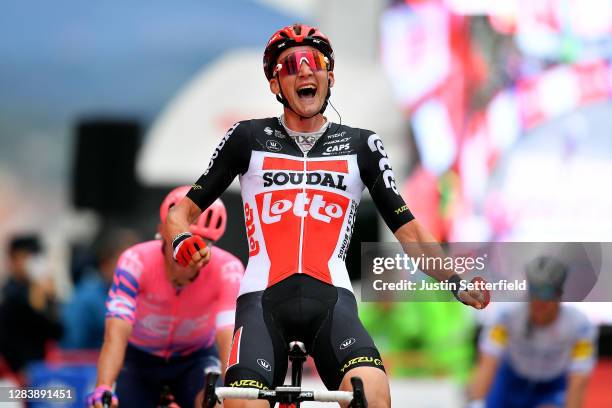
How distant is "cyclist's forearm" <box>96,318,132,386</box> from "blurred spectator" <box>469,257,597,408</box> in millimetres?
3834

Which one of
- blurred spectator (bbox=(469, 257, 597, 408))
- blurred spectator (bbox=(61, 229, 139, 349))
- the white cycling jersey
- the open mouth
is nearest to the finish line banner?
the white cycling jersey

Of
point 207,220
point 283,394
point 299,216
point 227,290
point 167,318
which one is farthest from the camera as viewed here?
point 167,318

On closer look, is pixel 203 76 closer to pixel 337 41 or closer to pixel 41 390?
pixel 337 41

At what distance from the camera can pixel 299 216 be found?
7012 mm

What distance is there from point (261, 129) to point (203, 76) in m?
12.7

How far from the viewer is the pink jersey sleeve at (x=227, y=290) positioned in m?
8.31

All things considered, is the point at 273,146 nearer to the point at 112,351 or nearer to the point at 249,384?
the point at 249,384

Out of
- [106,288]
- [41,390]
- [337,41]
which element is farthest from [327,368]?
[337,41]

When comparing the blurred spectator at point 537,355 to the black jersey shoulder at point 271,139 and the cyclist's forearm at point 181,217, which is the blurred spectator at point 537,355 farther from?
the cyclist's forearm at point 181,217

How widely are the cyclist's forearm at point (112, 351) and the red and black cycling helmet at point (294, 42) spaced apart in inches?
74.9

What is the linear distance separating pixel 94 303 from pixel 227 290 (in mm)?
5124

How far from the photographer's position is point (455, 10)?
1900cm

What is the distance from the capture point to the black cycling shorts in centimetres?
667

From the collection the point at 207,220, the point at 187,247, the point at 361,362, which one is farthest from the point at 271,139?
the point at 361,362
